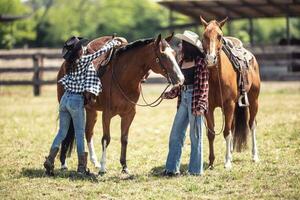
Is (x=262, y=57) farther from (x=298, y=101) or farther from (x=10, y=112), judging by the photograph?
(x=10, y=112)

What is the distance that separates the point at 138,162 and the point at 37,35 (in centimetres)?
4946

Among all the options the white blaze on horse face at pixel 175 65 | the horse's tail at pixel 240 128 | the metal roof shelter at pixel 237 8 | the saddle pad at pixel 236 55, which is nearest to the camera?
the white blaze on horse face at pixel 175 65

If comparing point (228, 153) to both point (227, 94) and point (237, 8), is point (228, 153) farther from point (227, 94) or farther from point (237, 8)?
point (237, 8)

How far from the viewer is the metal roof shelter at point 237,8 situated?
975 inches

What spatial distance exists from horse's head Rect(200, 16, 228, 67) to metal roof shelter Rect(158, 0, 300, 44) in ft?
53.3

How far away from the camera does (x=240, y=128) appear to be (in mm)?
10195

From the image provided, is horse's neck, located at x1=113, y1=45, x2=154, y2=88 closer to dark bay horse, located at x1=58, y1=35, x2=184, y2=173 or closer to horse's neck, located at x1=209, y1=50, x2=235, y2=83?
dark bay horse, located at x1=58, y1=35, x2=184, y2=173

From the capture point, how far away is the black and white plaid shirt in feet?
28.0

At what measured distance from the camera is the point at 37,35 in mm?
57594

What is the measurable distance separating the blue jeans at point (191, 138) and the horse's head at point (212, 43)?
57 cm

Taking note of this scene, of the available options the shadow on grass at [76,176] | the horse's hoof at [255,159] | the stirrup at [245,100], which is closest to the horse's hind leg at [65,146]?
the shadow on grass at [76,176]

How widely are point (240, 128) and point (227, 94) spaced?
→ 1.25 meters

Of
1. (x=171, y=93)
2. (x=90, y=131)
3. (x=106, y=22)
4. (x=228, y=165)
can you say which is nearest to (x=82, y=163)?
(x=90, y=131)

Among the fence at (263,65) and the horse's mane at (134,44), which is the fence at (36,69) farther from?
the horse's mane at (134,44)
